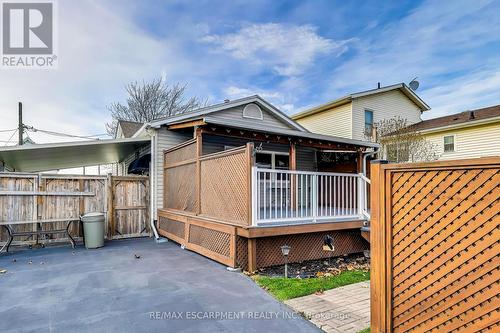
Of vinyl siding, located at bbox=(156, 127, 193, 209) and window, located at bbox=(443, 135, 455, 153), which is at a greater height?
window, located at bbox=(443, 135, 455, 153)

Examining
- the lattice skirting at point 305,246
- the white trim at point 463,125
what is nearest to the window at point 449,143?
the white trim at point 463,125

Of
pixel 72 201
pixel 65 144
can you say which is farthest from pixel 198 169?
pixel 72 201

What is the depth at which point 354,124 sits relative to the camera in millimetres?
17031

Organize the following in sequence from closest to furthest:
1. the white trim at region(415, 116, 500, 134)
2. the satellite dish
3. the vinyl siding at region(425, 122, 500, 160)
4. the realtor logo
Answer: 1. the realtor logo
2. the white trim at region(415, 116, 500, 134)
3. the vinyl siding at region(425, 122, 500, 160)
4. the satellite dish

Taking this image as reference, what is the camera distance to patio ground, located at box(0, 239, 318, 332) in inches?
143

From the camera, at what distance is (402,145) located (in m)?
15.0

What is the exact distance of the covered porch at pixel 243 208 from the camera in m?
5.93

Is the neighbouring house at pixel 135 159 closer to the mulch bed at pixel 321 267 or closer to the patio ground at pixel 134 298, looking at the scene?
the patio ground at pixel 134 298

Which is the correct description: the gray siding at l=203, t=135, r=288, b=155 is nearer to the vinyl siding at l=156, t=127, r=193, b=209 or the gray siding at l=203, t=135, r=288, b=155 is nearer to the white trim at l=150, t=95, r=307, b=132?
the white trim at l=150, t=95, r=307, b=132

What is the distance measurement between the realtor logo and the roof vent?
22.1 ft

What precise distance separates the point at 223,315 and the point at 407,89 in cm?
1973

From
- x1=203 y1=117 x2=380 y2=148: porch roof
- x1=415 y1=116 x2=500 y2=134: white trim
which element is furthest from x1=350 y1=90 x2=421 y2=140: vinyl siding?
x1=203 y1=117 x2=380 y2=148: porch roof

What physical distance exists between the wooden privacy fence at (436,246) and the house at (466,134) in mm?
15558

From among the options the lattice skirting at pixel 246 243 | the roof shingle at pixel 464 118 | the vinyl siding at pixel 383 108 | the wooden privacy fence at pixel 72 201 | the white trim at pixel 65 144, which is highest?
the vinyl siding at pixel 383 108
